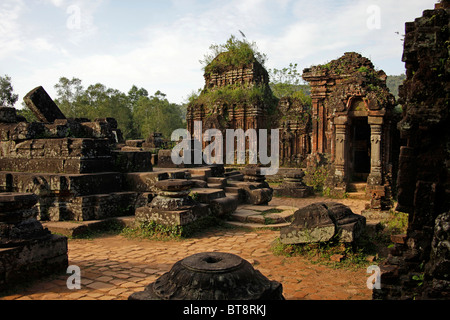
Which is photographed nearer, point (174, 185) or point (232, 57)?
point (174, 185)

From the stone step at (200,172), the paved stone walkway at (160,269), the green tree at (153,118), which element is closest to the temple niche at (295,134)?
the stone step at (200,172)

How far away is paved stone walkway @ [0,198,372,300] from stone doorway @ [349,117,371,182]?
8.22 meters

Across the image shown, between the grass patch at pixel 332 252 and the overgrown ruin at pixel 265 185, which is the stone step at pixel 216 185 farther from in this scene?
the grass patch at pixel 332 252

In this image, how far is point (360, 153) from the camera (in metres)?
14.0

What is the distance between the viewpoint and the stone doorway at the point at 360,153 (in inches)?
535

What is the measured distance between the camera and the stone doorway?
535 inches

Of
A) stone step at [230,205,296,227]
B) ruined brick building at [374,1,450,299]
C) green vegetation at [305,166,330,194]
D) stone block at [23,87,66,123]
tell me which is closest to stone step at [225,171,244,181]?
green vegetation at [305,166,330,194]

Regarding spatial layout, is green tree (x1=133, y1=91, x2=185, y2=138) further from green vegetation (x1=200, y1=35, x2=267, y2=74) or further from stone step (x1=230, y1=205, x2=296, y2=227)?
stone step (x1=230, y1=205, x2=296, y2=227)

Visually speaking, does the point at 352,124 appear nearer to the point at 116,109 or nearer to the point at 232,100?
the point at 232,100

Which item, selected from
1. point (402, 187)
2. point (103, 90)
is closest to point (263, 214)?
point (402, 187)

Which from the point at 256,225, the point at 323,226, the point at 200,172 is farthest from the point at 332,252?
the point at 200,172

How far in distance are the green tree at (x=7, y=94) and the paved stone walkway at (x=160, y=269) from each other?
99.3ft

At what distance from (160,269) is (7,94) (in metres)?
33.0
